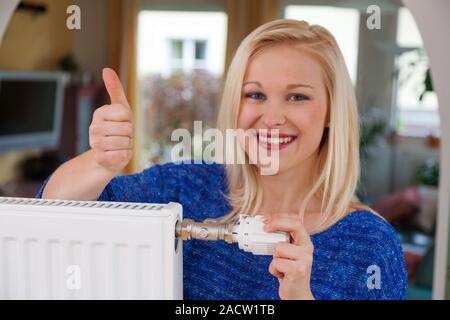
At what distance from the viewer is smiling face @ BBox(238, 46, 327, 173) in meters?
Result: 0.82

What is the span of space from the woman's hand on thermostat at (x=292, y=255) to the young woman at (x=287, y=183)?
4.3 inches

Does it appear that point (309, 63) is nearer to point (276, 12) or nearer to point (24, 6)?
point (276, 12)

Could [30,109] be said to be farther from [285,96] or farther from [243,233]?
[243,233]

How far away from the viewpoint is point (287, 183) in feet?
3.11

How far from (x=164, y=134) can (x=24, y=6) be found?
1167 mm

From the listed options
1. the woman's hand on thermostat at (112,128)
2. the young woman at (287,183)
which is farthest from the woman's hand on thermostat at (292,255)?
the woman's hand on thermostat at (112,128)

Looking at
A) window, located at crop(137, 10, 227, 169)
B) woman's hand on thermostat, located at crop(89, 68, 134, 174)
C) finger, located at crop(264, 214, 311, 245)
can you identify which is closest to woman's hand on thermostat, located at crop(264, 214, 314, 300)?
finger, located at crop(264, 214, 311, 245)

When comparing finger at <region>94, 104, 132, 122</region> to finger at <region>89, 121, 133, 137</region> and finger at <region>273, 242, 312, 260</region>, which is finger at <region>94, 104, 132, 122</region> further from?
finger at <region>273, 242, 312, 260</region>

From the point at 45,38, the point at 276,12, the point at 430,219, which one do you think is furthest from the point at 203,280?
the point at 45,38

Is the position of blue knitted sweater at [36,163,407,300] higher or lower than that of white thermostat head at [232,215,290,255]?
lower

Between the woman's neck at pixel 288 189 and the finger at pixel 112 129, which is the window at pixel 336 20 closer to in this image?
the woman's neck at pixel 288 189

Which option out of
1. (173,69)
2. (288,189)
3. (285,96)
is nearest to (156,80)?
(173,69)

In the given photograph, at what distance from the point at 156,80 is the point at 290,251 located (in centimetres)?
322

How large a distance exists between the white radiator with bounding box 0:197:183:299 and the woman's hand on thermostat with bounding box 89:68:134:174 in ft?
0.21
